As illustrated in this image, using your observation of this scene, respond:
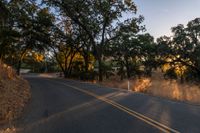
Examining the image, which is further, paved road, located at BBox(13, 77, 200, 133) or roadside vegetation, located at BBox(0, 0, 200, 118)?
roadside vegetation, located at BBox(0, 0, 200, 118)

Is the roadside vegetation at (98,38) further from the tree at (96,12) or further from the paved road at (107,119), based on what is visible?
the paved road at (107,119)

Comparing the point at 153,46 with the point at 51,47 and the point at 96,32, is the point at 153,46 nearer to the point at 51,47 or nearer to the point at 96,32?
the point at 96,32

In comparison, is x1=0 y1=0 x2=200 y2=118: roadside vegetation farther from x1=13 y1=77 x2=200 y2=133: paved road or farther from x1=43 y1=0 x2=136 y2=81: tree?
x1=13 y1=77 x2=200 y2=133: paved road

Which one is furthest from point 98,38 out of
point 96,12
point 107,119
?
point 107,119

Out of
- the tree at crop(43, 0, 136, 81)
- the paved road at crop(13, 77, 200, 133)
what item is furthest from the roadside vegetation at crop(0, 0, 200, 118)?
the paved road at crop(13, 77, 200, 133)

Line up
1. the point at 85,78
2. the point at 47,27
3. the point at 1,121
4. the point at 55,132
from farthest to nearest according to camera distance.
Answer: the point at 47,27 < the point at 85,78 < the point at 1,121 < the point at 55,132

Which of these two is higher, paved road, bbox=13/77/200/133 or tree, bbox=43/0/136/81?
tree, bbox=43/0/136/81

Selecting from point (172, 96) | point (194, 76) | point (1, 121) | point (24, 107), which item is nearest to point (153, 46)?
point (194, 76)

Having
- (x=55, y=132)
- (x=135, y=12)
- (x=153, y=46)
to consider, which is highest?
(x=135, y=12)

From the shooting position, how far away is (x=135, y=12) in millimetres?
41062

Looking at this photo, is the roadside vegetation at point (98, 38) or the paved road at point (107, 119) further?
the roadside vegetation at point (98, 38)

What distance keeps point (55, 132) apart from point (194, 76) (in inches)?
1561

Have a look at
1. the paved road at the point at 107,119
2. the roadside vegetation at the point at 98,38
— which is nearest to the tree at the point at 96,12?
the roadside vegetation at the point at 98,38

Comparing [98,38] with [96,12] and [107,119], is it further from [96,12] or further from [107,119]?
[107,119]
